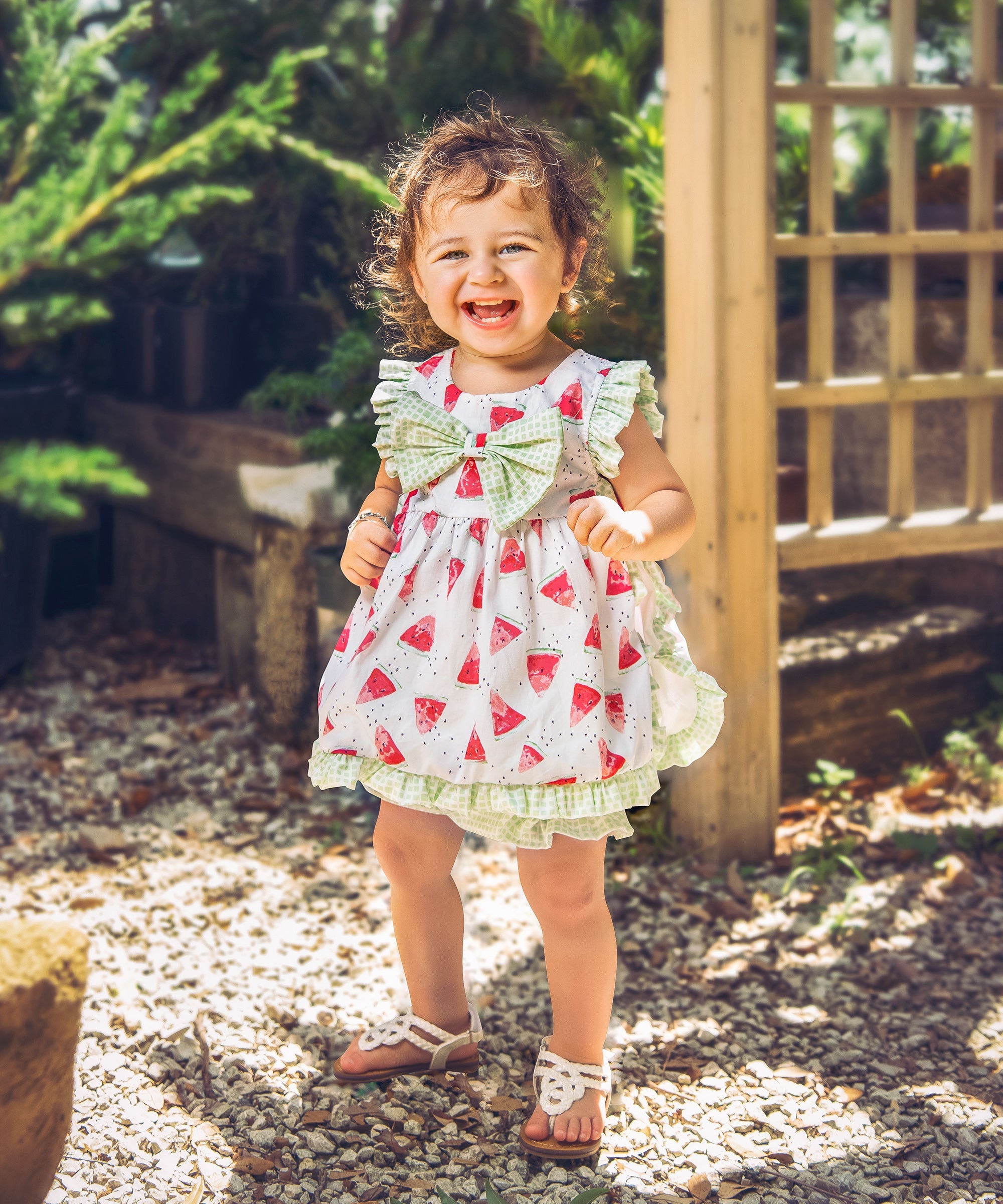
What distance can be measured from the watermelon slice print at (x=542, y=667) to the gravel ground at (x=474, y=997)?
71cm

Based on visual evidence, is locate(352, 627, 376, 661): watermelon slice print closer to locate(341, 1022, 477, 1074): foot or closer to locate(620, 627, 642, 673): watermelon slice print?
locate(620, 627, 642, 673): watermelon slice print

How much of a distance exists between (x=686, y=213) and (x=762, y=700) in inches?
41.5

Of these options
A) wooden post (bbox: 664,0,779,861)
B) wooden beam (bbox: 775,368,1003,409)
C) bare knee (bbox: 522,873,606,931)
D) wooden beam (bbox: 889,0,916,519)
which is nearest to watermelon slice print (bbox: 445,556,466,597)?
bare knee (bbox: 522,873,606,931)

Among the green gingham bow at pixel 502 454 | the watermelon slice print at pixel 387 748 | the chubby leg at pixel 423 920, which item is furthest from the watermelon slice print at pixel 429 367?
the chubby leg at pixel 423 920

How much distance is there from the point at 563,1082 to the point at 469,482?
2.91ft

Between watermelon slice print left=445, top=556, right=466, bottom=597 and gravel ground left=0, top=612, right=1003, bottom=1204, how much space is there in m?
0.83

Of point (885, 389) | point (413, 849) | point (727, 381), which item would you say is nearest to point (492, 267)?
point (413, 849)

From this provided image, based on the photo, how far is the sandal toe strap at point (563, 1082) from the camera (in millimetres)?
1842

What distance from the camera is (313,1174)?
1801 millimetres

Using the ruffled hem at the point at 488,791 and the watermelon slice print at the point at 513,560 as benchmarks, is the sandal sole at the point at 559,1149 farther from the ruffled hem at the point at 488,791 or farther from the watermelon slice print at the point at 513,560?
the watermelon slice print at the point at 513,560

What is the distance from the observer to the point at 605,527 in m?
1.60

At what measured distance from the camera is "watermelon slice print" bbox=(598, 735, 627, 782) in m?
1.66

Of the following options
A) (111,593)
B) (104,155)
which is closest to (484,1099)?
(104,155)

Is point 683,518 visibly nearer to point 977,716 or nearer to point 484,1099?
point 484,1099
